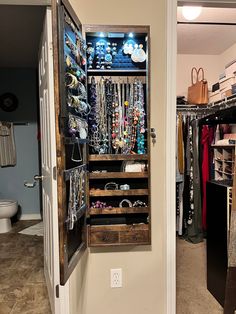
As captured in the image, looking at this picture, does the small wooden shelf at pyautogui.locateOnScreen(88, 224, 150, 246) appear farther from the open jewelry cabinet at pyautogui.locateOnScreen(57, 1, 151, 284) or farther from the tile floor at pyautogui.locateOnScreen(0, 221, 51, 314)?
the tile floor at pyautogui.locateOnScreen(0, 221, 51, 314)

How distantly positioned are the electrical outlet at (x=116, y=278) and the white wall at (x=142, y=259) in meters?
0.03

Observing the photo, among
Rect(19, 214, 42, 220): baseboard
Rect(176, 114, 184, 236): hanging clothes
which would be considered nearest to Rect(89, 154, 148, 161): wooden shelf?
Rect(176, 114, 184, 236): hanging clothes

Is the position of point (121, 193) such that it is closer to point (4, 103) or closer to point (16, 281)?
point (16, 281)

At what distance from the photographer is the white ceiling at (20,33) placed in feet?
7.88

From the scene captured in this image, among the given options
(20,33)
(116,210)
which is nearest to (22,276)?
(116,210)

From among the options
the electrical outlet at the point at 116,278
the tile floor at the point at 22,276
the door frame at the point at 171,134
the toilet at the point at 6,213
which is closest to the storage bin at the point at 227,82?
the door frame at the point at 171,134

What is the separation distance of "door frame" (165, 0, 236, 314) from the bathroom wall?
3.29 m

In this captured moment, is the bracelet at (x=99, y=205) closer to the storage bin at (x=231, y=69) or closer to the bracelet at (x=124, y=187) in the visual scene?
the bracelet at (x=124, y=187)

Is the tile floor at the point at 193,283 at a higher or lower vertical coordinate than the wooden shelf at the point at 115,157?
lower

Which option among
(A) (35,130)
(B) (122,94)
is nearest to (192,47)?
(B) (122,94)

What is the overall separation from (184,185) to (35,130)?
2606mm

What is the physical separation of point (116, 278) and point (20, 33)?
2.59 meters

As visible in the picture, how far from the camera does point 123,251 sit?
6.27ft

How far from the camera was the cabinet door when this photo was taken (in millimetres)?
1289
